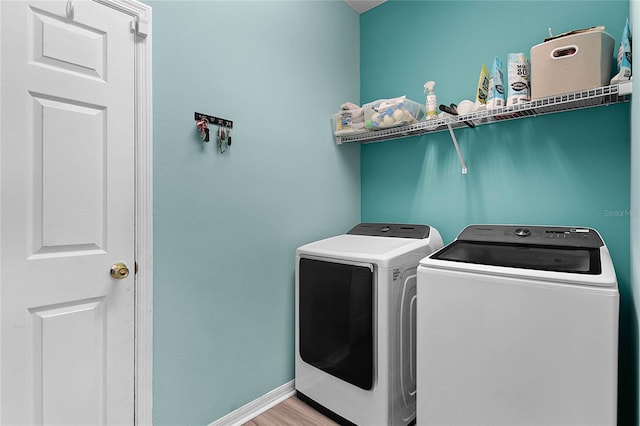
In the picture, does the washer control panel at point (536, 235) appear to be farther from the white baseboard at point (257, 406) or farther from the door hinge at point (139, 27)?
the door hinge at point (139, 27)

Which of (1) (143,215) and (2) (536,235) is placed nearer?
(1) (143,215)

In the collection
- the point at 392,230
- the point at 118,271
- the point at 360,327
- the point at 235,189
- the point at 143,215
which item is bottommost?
the point at 360,327

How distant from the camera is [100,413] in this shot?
137cm

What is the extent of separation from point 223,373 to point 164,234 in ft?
2.71

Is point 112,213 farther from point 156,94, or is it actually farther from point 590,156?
point 590,156

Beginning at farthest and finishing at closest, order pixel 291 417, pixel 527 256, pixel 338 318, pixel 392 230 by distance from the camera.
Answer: pixel 392 230 < pixel 291 417 < pixel 338 318 < pixel 527 256

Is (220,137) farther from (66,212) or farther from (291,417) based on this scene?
(291,417)

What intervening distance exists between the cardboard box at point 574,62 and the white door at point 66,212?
74.3 inches

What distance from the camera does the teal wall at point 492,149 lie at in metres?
1.63

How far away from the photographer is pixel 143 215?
1466 mm

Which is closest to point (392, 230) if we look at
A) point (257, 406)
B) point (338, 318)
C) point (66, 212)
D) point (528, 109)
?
point (338, 318)

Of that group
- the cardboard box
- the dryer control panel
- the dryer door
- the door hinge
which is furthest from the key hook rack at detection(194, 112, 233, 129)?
the cardboard box

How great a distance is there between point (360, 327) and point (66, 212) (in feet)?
4.57

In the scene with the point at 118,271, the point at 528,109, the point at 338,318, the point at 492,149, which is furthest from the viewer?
the point at 492,149
